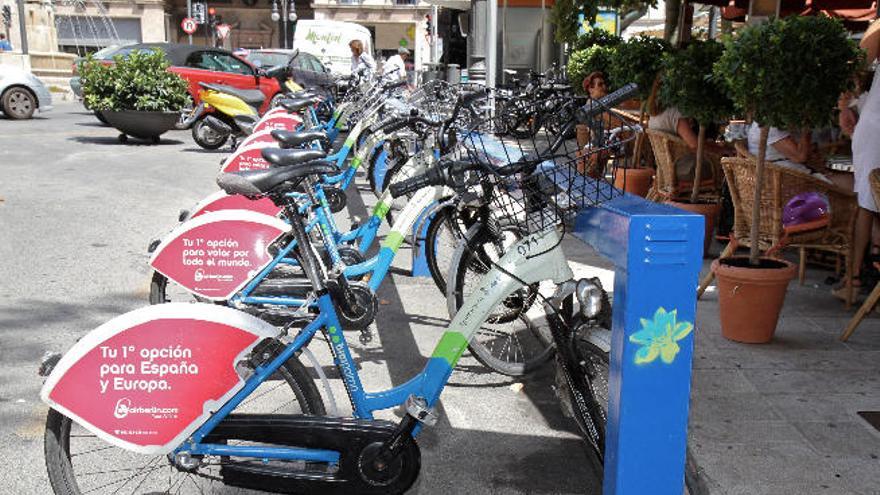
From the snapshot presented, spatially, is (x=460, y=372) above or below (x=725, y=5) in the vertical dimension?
below

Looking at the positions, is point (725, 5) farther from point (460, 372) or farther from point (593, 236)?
point (593, 236)

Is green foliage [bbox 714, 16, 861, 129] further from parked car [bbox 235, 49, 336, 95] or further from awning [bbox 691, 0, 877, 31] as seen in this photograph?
parked car [bbox 235, 49, 336, 95]

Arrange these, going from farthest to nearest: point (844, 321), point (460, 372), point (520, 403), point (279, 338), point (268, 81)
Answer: point (268, 81)
point (844, 321)
point (460, 372)
point (520, 403)
point (279, 338)

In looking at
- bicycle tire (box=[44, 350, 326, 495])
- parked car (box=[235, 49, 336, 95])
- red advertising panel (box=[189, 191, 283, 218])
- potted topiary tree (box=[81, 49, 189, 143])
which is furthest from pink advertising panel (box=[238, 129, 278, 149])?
parked car (box=[235, 49, 336, 95])

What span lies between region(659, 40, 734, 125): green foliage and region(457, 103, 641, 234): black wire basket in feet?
10.3

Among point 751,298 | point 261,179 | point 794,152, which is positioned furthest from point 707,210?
point 261,179

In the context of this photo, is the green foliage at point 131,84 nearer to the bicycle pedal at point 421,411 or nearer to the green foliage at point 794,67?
the green foliage at point 794,67

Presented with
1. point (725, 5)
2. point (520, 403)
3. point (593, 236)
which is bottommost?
point (520, 403)

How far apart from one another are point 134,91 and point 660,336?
13.2 metres

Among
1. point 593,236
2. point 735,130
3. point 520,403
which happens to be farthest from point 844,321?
point 735,130

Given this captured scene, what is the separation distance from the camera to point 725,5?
1120cm

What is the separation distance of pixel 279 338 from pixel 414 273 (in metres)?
2.66

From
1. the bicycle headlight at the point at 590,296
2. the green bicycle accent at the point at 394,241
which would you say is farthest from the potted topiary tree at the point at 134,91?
the bicycle headlight at the point at 590,296

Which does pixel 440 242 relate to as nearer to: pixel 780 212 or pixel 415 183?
pixel 415 183
